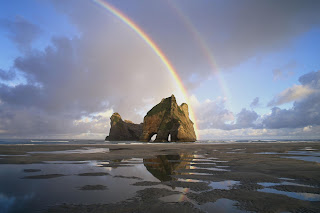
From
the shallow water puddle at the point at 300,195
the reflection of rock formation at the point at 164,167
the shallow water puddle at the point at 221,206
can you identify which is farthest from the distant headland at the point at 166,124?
the shallow water puddle at the point at 221,206

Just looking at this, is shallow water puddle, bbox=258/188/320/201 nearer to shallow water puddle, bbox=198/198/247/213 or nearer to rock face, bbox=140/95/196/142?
shallow water puddle, bbox=198/198/247/213

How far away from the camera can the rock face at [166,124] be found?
103m

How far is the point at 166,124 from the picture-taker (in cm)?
10738

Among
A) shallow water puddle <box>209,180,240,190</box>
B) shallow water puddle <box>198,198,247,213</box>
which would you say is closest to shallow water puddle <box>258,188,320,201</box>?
shallow water puddle <box>209,180,240,190</box>

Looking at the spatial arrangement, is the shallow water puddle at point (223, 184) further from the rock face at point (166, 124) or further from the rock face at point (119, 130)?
the rock face at point (119, 130)

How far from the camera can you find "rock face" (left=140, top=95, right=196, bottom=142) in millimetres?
103250

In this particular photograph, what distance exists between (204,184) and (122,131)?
477 feet

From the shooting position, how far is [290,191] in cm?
823

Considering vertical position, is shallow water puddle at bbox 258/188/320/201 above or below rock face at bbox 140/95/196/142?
below

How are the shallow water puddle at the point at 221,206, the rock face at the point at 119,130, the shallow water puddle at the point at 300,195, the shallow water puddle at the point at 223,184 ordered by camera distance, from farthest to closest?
1. the rock face at the point at 119,130
2. the shallow water puddle at the point at 223,184
3. the shallow water puddle at the point at 300,195
4. the shallow water puddle at the point at 221,206

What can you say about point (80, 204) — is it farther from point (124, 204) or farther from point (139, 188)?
point (139, 188)

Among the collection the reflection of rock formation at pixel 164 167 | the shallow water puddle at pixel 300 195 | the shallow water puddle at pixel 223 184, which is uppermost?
the reflection of rock formation at pixel 164 167

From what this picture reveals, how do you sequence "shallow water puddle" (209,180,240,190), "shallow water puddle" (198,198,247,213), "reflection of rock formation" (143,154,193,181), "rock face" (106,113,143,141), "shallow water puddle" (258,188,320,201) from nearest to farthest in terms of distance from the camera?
"shallow water puddle" (198,198,247,213) < "shallow water puddle" (258,188,320,201) < "shallow water puddle" (209,180,240,190) < "reflection of rock formation" (143,154,193,181) < "rock face" (106,113,143,141)

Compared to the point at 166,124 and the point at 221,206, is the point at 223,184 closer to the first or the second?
the point at 221,206
